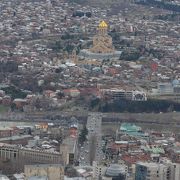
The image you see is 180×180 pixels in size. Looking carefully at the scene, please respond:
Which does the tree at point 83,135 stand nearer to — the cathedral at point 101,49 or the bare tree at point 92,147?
the bare tree at point 92,147

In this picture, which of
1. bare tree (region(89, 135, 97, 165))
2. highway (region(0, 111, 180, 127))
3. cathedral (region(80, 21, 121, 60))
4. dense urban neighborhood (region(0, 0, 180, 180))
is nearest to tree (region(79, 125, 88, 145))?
dense urban neighborhood (region(0, 0, 180, 180))

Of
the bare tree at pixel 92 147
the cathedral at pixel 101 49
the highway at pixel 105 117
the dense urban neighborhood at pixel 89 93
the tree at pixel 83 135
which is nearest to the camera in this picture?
the dense urban neighborhood at pixel 89 93

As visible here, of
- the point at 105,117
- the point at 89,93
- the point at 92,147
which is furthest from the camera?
the point at 89,93

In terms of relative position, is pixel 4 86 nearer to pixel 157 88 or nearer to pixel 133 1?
pixel 157 88

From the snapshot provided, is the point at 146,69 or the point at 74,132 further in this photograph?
the point at 146,69

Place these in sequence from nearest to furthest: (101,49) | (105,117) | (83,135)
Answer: (83,135) → (105,117) → (101,49)

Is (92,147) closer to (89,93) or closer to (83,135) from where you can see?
(83,135)

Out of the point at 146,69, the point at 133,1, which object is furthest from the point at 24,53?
the point at 133,1

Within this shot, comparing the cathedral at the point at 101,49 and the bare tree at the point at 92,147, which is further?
the cathedral at the point at 101,49

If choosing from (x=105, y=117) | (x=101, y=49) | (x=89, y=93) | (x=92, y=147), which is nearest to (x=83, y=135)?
(x=92, y=147)

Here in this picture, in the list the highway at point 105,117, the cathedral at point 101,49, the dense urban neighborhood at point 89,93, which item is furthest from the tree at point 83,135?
the cathedral at point 101,49

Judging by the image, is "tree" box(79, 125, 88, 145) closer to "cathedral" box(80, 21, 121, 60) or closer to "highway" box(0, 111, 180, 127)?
"highway" box(0, 111, 180, 127)
